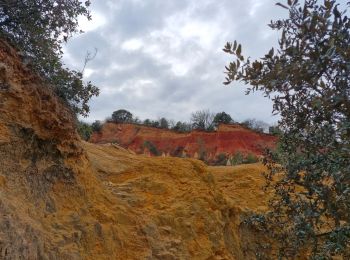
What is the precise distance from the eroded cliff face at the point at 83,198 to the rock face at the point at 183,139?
36013 millimetres

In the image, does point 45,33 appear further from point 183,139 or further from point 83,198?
point 183,139

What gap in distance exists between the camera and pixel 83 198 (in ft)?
24.7

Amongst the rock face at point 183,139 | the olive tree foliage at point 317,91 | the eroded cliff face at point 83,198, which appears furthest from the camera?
the rock face at point 183,139

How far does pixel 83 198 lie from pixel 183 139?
4291 centimetres

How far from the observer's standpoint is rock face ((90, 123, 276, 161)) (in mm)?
48125

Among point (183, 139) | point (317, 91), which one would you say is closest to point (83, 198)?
point (317, 91)

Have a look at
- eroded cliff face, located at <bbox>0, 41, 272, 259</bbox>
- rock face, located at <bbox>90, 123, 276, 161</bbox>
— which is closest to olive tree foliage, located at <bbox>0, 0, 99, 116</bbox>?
eroded cliff face, located at <bbox>0, 41, 272, 259</bbox>

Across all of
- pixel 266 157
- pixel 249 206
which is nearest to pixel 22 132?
pixel 266 157

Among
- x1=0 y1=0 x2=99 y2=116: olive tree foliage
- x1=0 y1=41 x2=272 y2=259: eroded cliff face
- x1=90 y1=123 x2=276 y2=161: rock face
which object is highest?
x1=90 y1=123 x2=276 y2=161: rock face

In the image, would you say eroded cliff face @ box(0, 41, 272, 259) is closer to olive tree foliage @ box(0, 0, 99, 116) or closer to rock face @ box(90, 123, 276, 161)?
olive tree foliage @ box(0, 0, 99, 116)

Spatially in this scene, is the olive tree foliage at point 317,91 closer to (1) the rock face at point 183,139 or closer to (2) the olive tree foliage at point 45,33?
(2) the olive tree foliage at point 45,33

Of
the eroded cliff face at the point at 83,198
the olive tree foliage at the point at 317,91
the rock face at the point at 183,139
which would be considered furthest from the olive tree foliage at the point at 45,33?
the rock face at the point at 183,139

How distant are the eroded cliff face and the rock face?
3601 cm

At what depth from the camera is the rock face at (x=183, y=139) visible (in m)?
48.1
